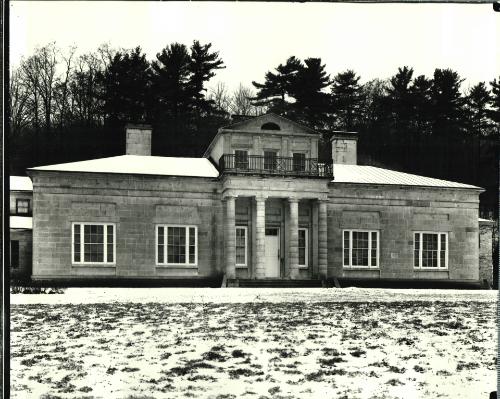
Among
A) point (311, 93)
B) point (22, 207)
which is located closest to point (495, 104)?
point (311, 93)

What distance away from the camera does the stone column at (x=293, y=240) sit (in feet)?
51.6

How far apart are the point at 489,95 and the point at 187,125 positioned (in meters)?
4.66

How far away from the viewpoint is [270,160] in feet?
57.1

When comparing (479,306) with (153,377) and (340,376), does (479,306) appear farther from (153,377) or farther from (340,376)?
(153,377)

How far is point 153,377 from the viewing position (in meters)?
6.98

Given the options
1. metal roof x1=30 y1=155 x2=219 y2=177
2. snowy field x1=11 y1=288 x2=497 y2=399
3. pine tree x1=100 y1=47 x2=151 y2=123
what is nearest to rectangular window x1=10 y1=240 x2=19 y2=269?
snowy field x1=11 y1=288 x2=497 y2=399

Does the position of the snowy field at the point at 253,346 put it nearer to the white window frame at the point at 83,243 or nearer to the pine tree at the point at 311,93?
the white window frame at the point at 83,243

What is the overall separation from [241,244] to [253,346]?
8657 millimetres

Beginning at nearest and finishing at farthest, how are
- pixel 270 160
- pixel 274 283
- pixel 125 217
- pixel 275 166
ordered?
pixel 125 217 < pixel 274 283 < pixel 270 160 < pixel 275 166

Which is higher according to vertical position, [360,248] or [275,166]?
[275,166]

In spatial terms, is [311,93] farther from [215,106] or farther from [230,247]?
[230,247]

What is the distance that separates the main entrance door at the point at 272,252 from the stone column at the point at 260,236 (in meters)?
0.15

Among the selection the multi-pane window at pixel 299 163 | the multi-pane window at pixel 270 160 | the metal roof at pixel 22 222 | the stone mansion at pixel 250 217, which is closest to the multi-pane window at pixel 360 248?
the stone mansion at pixel 250 217

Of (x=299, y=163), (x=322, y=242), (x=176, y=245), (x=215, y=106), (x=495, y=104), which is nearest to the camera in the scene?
(x=495, y=104)
